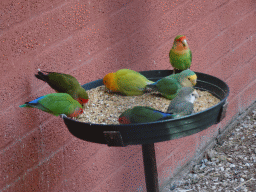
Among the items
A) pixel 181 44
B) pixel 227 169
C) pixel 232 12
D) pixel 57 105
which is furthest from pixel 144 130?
pixel 232 12

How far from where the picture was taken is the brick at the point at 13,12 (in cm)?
121

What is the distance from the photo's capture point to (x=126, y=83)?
1.28 metres

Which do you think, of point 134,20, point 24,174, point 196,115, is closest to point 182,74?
point 196,115

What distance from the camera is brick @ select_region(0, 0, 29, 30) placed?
1208mm

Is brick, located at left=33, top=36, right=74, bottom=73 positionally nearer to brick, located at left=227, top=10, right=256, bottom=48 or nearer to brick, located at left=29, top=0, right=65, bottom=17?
brick, located at left=29, top=0, right=65, bottom=17

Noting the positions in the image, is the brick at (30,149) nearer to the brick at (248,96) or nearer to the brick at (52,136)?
the brick at (52,136)

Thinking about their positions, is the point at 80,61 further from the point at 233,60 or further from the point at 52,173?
the point at 233,60

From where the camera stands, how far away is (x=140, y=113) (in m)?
1.02

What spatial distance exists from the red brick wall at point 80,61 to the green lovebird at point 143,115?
1.67 ft

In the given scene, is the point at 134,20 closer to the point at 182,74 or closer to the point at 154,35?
the point at 154,35

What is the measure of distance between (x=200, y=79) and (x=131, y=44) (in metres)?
0.53

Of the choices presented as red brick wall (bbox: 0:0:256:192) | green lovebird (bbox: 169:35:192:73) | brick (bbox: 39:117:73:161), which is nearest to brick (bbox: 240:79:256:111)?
red brick wall (bbox: 0:0:256:192)

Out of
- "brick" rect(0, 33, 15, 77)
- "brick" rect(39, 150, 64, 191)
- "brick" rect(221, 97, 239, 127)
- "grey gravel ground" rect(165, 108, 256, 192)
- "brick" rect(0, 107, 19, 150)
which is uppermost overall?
"brick" rect(0, 33, 15, 77)

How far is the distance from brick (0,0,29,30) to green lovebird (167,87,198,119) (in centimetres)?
68
